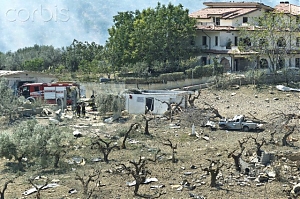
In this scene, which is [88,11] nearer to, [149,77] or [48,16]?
[48,16]

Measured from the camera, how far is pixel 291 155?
26.3 meters

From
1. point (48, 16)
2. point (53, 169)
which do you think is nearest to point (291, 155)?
point (53, 169)

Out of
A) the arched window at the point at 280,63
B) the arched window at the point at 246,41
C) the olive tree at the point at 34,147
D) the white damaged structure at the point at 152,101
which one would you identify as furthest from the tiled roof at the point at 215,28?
the olive tree at the point at 34,147

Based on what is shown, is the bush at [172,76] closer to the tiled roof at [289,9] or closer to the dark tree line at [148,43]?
the dark tree line at [148,43]

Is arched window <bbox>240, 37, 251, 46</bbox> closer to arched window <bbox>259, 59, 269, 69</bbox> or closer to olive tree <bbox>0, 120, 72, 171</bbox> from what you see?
arched window <bbox>259, 59, 269, 69</bbox>

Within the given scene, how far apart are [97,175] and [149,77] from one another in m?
23.3

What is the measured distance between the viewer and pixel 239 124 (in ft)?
108

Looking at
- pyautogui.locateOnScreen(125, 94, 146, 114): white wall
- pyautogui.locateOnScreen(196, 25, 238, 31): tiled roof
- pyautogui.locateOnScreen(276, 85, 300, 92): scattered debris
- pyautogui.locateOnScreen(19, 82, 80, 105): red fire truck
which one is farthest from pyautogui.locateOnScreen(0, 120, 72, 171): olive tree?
pyautogui.locateOnScreen(196, 25, 238, 31): tiled roof

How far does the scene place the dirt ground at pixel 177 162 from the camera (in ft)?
73.5

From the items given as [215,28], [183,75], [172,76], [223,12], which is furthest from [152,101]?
[223,12]

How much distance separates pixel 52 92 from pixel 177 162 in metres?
16.5

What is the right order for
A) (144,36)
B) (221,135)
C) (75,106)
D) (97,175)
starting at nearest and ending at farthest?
(97,175), (221,135), (75,106), (144,36)

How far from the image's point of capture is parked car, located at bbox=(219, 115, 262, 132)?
1282 inches

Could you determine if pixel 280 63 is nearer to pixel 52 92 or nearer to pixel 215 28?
pixel 215 28
